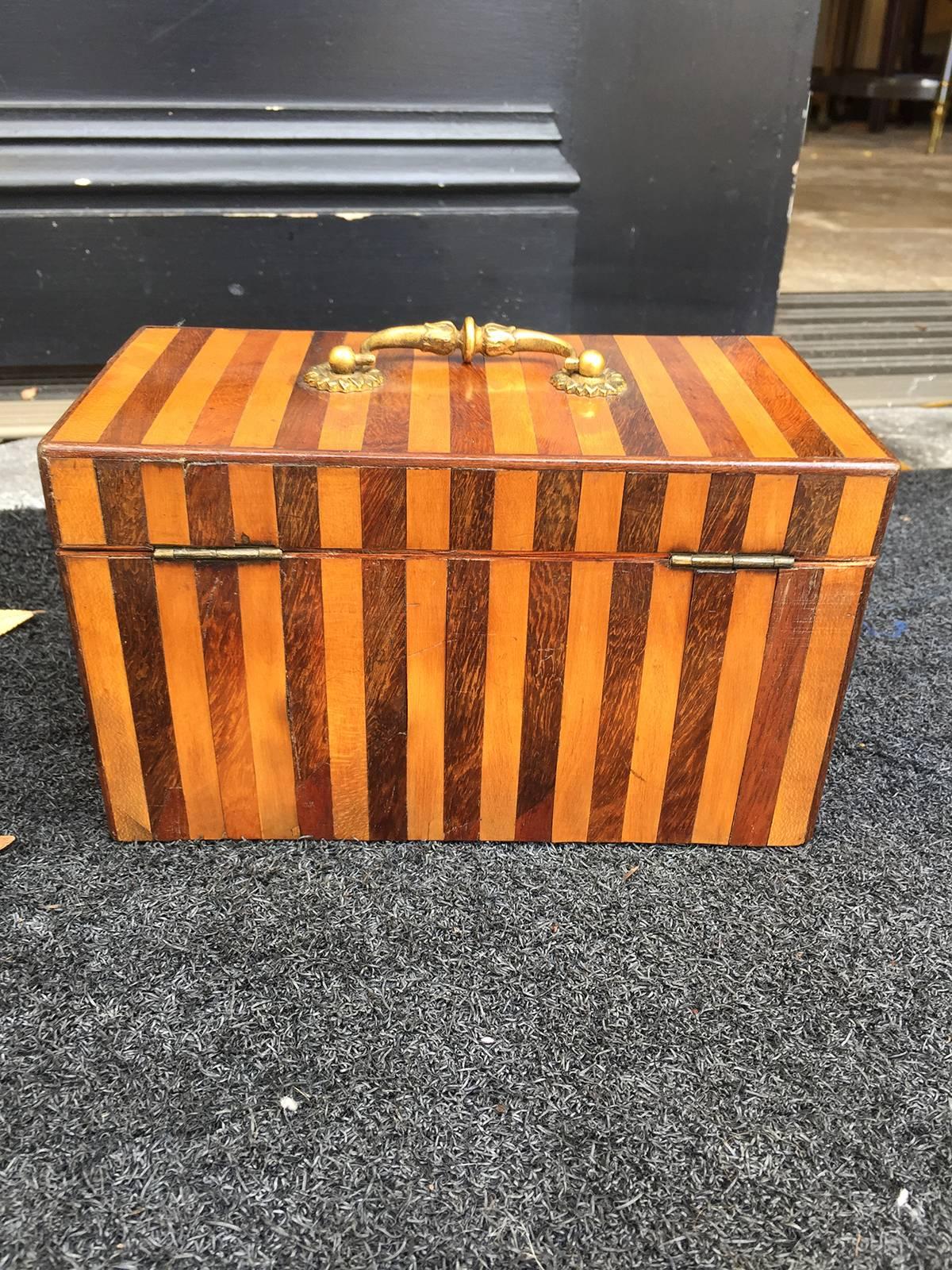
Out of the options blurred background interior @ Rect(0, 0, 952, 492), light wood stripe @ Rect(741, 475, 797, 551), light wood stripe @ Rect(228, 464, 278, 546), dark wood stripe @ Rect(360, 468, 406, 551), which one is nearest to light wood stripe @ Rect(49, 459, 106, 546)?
light wood stripe @ Rect(228, 464, 278, 546)

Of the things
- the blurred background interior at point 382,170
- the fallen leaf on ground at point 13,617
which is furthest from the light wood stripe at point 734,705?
the blurred background interior at point 382,170

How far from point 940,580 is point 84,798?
1120 mm

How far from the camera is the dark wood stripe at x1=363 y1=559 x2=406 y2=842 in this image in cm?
83

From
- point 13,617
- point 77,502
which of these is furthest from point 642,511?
point 13,617

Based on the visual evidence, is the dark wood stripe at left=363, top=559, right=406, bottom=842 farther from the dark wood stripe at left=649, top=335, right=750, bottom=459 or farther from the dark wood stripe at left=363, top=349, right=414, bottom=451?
the dark wood stripe at left=649, top=335, right=750, bottom=459

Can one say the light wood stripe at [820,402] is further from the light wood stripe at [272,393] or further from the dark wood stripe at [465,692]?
the light wood stripe at [272,393]

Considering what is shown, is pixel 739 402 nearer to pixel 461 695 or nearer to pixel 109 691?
pixel 461 695

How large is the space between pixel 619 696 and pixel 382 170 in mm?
1059

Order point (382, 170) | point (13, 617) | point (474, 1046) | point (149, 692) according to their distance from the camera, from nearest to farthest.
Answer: point (474, 1046)
point (149, 692)
point (13, 617)
point (382, 170)

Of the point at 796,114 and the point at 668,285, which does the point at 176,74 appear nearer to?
the point at 668,285

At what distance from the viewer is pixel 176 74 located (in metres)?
1.48

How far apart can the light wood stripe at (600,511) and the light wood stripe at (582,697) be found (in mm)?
18

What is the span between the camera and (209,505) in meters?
0.79

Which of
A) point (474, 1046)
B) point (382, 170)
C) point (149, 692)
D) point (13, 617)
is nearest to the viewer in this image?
point (474, 1046)
